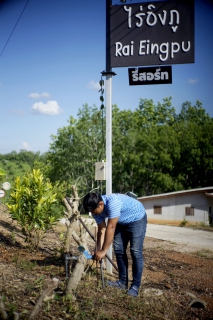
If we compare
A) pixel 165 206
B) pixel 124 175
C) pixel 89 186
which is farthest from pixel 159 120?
pixel 165 206

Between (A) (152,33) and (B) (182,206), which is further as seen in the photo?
(B) (182,206)

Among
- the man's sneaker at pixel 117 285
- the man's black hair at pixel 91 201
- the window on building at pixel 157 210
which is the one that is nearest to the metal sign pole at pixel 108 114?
the man's sneaker at pixel 117 285

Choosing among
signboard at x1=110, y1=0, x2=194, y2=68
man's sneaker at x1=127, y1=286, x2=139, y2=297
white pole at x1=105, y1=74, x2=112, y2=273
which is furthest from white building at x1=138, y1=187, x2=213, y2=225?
man's sneaker at x1=127, y1=286, x2=139, y2=297

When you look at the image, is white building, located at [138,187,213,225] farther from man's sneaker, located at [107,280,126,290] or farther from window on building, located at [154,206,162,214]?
man's sneaker, located at [107,280,126,290]

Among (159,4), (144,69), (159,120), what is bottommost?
(144,69)

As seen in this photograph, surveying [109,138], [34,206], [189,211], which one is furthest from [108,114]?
[189,211]

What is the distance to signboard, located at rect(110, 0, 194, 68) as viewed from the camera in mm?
6180

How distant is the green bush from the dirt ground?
38cm

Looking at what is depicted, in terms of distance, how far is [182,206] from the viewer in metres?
32.1

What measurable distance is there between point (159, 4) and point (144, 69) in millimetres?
985

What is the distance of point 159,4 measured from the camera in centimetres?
622

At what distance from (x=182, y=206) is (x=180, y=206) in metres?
0.22

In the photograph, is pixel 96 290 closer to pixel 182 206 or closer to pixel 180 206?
pixel 182 206

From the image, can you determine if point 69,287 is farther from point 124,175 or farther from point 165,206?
point 124,175
